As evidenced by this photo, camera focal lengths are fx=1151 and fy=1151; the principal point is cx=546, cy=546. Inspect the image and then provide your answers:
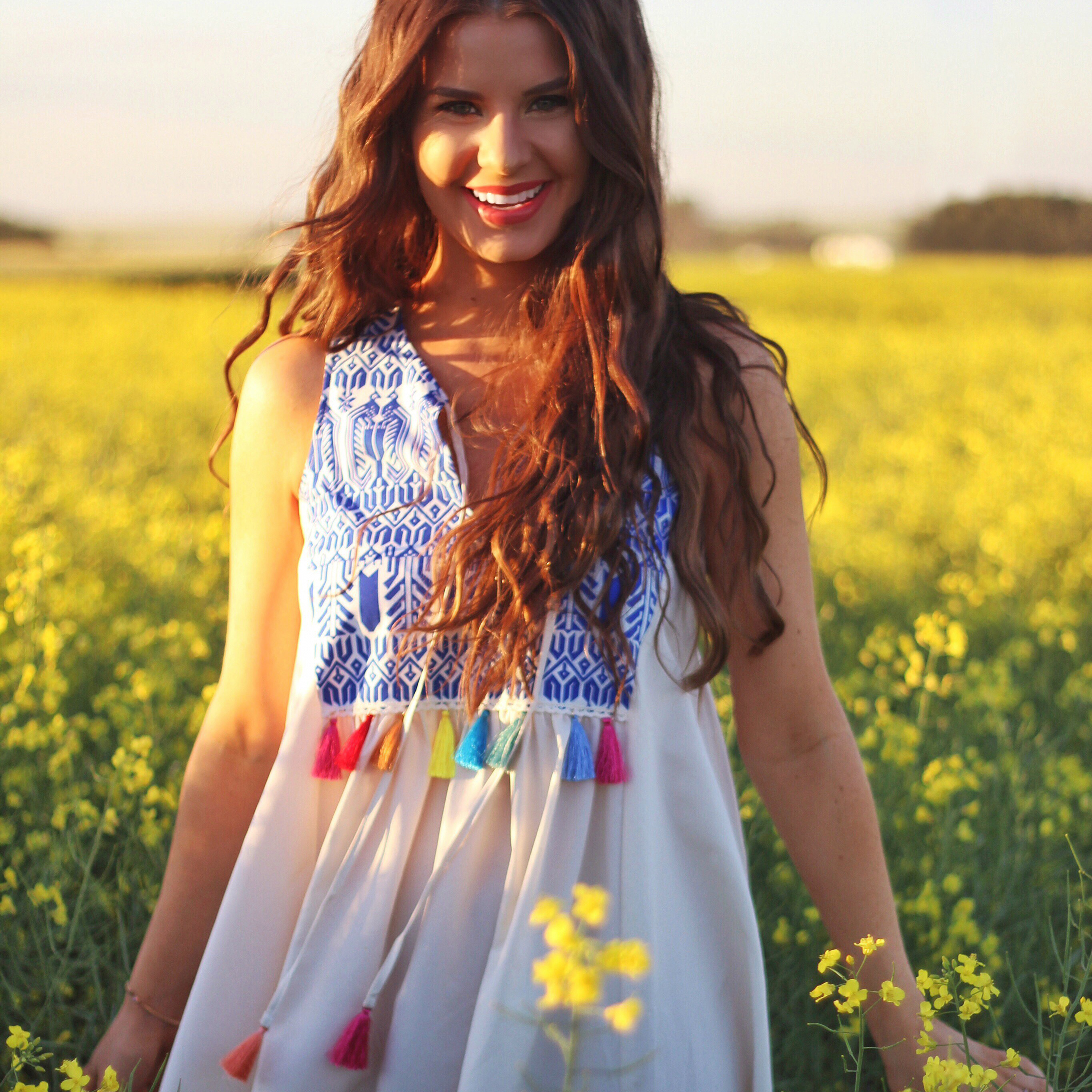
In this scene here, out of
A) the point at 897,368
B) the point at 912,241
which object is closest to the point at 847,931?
the point at 897,368

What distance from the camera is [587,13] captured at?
46.9 inches

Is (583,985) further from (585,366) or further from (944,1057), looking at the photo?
(944,1057)

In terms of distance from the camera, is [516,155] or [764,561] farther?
[764,561]

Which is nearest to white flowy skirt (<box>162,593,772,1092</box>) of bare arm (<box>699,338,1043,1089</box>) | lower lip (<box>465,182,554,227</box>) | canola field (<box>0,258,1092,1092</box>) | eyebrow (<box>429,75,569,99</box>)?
bare arm (<box>699,338,1043,1089</box>)

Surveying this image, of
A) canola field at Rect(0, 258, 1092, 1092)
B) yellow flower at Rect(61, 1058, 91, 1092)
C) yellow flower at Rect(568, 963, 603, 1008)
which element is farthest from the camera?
canola field at Rect(0, 258, 1092, 1092)

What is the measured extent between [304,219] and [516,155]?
35 centimetres

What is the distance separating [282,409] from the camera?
133 centimetres

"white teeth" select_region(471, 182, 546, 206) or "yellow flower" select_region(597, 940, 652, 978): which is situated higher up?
"white teeth" select_region(471, 182, 546, 206)

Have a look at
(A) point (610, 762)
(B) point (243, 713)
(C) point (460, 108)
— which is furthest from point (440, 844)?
(C) point (460, 108)

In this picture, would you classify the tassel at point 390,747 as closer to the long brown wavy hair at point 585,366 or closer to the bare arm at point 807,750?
the long brown wavy hair at point 585,366

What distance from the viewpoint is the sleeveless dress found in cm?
114

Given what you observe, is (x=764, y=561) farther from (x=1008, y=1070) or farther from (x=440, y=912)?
(x=1008, y=1070)

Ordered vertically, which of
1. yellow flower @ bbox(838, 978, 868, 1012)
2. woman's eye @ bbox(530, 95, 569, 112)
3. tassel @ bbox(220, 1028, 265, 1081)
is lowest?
tassel @ bbox(220, 1028, 265, 1081)

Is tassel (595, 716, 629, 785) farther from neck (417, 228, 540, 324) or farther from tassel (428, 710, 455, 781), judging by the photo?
neck (417, 228, 540, 324)
